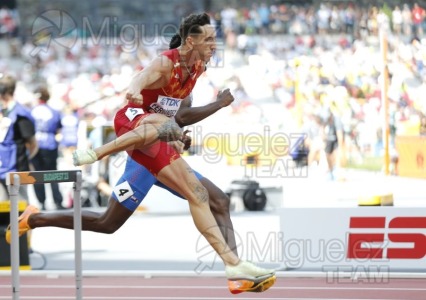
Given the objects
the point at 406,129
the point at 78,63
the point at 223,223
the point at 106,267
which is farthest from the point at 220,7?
the point at 223,223

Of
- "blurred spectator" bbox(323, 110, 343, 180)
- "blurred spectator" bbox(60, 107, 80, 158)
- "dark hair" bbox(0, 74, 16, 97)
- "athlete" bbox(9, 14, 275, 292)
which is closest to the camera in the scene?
"athlete" bbox(9, 14, 275, 292)

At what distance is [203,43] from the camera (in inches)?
245

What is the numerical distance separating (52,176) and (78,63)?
22.0 m

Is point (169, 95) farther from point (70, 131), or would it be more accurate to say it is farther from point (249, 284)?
point (70, 131)

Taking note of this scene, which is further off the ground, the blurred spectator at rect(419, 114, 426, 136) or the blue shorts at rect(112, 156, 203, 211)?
the blurred spectator at rect(419, 114, 426, 136)

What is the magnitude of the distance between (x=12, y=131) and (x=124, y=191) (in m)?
4.52

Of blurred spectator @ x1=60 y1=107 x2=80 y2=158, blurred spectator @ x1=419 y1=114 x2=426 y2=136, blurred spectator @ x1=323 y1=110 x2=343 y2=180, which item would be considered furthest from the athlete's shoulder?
blurred spectator @ x1=419 y1=114 x2=426 y2=136

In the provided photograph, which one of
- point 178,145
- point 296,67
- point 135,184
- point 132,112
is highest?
point 296,67

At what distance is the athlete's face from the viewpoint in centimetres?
621

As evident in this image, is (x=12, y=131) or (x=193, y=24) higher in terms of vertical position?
(x=193, y=24)

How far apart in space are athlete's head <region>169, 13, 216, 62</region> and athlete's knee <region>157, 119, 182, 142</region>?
0.45m

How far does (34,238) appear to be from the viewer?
40.7 feet

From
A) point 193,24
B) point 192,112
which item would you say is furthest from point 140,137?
point 193,24

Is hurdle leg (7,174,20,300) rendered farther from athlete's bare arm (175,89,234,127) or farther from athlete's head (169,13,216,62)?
athlete's head (169,13,216,62)
